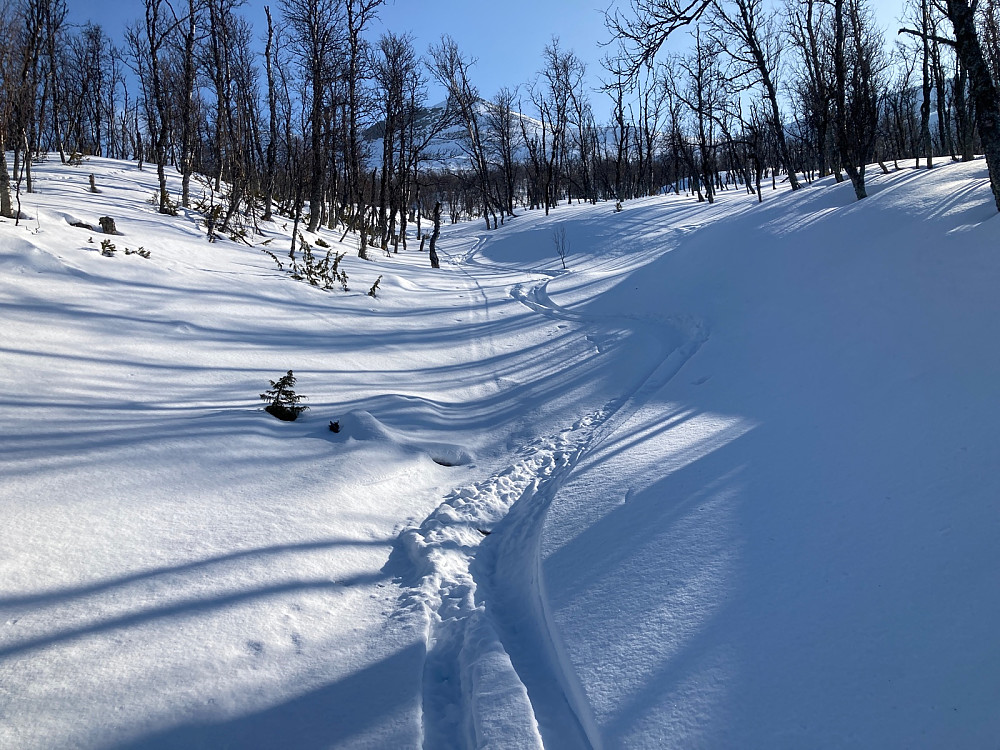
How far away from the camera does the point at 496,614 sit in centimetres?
305

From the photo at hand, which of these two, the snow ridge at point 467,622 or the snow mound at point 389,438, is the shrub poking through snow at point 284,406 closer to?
the snow mound at point 389,438

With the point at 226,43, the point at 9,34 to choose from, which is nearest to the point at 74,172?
the point at 226,43

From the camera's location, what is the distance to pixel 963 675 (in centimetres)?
200

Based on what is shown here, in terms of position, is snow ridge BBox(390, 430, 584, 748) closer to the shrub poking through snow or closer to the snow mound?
the snow mound

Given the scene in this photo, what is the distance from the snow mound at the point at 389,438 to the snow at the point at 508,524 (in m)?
0.04

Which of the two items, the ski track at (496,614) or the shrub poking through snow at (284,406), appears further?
the shrub poking through snow at (284,406)

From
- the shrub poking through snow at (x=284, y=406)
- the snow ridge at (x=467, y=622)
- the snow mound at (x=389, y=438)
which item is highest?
the shrub poking through snow at (x=284, y=406)

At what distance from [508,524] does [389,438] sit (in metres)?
1.49

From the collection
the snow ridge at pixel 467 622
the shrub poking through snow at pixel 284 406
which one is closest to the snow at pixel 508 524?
the snow ridge at pixel 467 622

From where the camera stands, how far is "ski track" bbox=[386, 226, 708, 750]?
7.66ft

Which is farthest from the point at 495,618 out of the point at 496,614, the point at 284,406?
the point at 284,406

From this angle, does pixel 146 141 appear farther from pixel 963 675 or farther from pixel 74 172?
pixel 963 675

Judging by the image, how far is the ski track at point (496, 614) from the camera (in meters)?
2.33

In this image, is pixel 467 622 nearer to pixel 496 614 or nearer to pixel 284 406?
pixel 496 614
